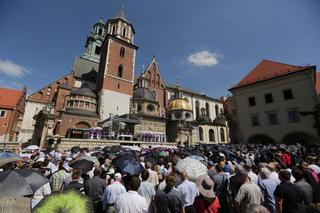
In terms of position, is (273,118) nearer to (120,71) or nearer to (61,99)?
(120,71)

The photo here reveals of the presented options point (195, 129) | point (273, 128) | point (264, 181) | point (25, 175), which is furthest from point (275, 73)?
point (25, 175)

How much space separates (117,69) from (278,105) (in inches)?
1072

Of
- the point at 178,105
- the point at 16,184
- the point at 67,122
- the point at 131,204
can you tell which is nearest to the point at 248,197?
the point at 131,204

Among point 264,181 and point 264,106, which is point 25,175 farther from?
point 264,106

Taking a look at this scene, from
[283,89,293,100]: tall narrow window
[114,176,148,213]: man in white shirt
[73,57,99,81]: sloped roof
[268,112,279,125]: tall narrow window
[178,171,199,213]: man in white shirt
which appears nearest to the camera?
[114,176,148,213]: man in white shirt

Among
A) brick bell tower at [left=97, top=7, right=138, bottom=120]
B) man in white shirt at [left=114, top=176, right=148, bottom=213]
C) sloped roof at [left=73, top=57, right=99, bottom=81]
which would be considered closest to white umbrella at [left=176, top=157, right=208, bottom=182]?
man in white shirt at [left=114, top=176, right=148, bottom=213]

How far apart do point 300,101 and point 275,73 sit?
503 centimetres

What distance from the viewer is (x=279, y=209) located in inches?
120

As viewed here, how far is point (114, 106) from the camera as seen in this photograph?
1163 inches

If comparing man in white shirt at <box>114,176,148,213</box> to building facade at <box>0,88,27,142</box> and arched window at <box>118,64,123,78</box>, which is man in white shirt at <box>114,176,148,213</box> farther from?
building facade at <box>0,88,27,142</box>

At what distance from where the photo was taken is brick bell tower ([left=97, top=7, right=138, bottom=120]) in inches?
1155

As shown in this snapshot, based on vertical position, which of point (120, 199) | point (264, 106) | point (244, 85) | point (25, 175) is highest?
point (244, 85)

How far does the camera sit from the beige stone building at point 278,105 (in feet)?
64.3

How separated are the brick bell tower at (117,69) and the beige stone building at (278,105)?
64.0ft
